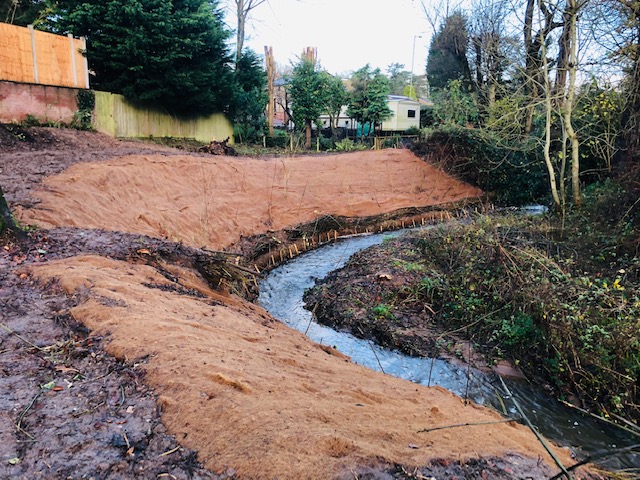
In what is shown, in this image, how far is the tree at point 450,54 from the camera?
2336cm

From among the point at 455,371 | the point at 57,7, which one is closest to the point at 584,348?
the point at 455,371

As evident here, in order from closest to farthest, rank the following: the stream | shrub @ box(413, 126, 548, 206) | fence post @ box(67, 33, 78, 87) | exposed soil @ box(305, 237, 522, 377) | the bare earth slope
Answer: the stream
exposed soil @ box(305, 237, 522, 377)
the bare earth slope
fence post @ box(67, 33, 78, 87)
shrub @ box(413, 126, 548, 206)

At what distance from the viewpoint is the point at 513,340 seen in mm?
6469

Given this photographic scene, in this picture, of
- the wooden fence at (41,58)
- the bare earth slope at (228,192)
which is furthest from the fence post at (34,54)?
the bare earth slope at (228,192)

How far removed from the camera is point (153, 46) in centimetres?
1773

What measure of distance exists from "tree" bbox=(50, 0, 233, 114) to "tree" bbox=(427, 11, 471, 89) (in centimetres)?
1215

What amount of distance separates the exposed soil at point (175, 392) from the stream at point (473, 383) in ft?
3.17

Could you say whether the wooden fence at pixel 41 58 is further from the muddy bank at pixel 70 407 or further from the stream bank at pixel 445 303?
the muddy bank at pixel 70 407

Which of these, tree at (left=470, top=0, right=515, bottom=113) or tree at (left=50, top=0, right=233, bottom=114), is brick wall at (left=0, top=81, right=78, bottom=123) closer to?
tree at (left=50, top=0, right=233, bottom=114)

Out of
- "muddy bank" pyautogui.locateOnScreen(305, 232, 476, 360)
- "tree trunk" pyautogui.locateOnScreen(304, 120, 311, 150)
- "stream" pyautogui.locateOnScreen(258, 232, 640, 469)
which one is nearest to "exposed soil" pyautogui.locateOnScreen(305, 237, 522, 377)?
"muddy bank" pyautogui.locateOnScreen(305, 232, 476, 360)

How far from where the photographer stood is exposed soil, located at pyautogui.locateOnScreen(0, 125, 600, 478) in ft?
8.31

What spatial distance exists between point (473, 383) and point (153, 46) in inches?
699

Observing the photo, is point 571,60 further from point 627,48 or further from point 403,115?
point 403,115

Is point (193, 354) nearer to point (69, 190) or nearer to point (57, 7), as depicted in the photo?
point (69, 190)
